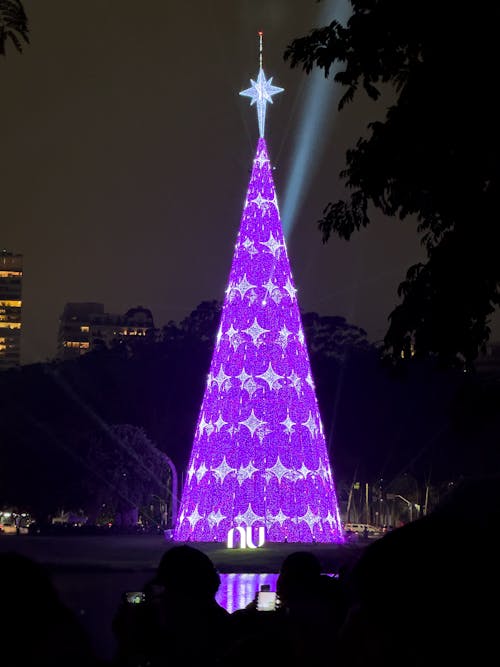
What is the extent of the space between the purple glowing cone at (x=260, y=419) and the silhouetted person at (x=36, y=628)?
102 ft

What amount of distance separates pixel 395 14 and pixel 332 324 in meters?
55.3

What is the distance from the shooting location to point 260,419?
33.4 m

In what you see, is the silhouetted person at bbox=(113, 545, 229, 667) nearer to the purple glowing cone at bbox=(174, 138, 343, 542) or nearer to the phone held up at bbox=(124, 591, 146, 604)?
the phone held up at bbox=(124, 591, 146, 604)

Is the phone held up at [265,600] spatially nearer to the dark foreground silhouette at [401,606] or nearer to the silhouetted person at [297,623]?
the silhouetted person at [297,623]

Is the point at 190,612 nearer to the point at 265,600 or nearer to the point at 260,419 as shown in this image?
the point at 265,600

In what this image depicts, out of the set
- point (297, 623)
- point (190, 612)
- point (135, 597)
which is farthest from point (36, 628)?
point (135, 597)

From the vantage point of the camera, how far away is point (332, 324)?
211ft

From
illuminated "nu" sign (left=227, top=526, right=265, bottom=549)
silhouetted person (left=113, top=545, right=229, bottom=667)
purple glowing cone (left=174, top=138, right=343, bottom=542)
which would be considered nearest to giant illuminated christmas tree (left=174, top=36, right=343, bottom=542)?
purple glowing cone (left=174, top=138, right=343, bottom=542)

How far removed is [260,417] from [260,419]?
0.06 m

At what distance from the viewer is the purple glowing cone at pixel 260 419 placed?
32.8 meters

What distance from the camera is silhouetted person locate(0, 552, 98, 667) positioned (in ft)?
5.92

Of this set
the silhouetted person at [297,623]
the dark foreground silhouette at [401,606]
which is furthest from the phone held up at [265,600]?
the dark foreground silhouette at [401,606]

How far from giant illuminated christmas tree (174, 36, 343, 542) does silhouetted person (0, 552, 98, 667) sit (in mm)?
31017

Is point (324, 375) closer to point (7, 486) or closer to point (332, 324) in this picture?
point (332, 324)
